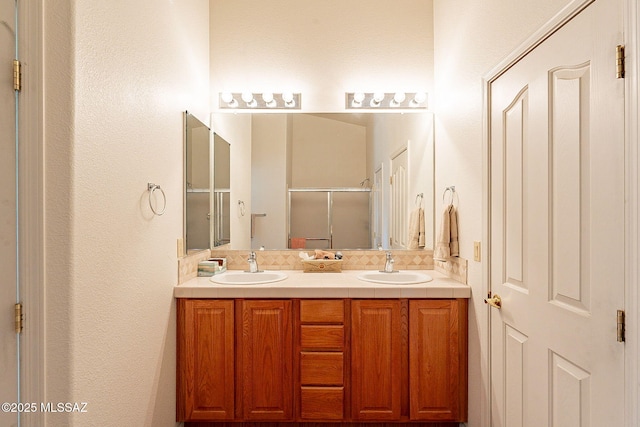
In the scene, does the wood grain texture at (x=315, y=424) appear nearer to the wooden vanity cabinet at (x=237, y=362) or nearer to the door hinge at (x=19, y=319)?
the wooden vanity cabinet at (x=237, y=362)

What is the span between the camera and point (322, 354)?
6.53 feet

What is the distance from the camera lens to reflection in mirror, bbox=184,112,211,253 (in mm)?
2176

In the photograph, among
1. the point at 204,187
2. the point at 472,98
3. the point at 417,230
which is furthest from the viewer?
the point at 417,230

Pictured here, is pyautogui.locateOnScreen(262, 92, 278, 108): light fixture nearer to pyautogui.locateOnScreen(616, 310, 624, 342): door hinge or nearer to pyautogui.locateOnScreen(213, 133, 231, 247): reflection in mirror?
pyautogui.locateOnScreen(213, 133, 231, 247): reflection in mirror

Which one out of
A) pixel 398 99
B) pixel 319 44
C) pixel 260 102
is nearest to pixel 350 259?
pixel 398 99

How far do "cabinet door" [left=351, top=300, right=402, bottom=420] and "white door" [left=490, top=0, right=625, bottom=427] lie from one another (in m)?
0.52

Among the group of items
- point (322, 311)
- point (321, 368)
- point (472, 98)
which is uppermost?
point (472, 98)

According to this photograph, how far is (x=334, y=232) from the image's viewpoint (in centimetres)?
264

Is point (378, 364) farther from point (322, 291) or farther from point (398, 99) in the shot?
point (398, 99)

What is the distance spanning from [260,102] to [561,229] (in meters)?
2.13

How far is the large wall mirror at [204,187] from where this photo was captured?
2.19 metres

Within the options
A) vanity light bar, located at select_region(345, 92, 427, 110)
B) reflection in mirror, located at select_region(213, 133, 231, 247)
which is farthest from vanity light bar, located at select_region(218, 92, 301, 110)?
vanity light bar, located at select_region(345, 92, 427, 110)

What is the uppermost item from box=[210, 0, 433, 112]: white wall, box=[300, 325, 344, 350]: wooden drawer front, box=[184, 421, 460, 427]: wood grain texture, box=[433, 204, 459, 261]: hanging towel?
box=[210, 0, 433, 112]: white wall

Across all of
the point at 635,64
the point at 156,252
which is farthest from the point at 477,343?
the point at 156,252
